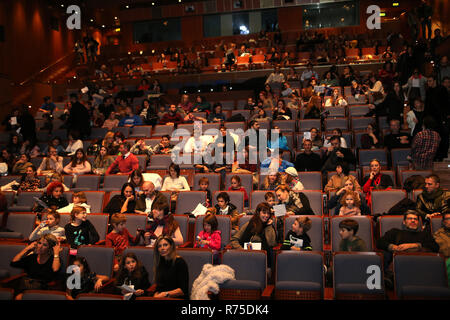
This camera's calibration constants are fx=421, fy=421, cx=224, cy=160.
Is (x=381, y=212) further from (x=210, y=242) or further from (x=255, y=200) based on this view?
(x=210, y=242)

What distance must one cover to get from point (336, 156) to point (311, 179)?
1.76 feet

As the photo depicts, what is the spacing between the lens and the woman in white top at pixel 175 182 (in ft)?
18.3

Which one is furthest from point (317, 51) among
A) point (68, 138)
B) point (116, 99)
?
point (68, 138)

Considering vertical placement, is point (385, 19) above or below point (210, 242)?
above

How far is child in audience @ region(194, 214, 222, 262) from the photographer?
406 centimetres

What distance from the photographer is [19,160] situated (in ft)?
22.5

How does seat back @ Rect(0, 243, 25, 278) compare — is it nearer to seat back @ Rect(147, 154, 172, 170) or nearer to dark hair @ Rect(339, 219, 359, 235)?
seat back @ Rect(147, 154, 172, 170)

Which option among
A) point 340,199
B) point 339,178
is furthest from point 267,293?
point 339,178

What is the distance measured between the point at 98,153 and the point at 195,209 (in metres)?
2.71

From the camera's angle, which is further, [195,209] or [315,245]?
[195,209]

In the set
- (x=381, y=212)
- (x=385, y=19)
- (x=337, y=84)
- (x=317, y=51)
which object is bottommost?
(x=381, y=212)

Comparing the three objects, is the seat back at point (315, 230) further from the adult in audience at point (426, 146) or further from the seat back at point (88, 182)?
the seat back at point (88, 182)

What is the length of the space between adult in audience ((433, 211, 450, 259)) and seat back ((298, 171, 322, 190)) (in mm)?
1919

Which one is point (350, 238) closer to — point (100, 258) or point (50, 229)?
point (100, 258)
